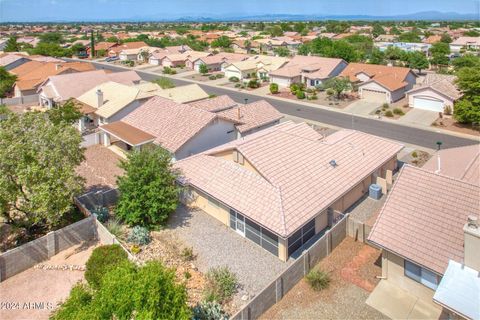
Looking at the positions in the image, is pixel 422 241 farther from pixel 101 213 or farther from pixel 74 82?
pixel 74 82

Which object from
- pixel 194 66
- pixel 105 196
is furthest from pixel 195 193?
pixel 194 66

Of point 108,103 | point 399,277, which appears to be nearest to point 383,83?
point 108,103

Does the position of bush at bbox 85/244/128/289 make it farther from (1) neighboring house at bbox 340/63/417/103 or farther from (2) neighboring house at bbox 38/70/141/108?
(1) neighboring house at bbox 340/63/417/103

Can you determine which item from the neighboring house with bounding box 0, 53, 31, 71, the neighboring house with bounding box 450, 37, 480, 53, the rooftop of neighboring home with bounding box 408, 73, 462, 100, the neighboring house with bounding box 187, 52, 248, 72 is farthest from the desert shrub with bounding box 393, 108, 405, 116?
the neighboring house with bounding box 0, 53, 31, 71

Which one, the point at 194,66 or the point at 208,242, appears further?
the point at 194,66

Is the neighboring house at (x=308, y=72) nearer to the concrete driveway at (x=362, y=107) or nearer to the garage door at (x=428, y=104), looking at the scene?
the concrete driveway at (x=362, y=107)

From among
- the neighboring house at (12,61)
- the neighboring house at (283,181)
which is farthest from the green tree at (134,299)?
the neighboring house at (12,61)

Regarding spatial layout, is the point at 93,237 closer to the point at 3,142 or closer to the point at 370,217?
the point at 3,142
